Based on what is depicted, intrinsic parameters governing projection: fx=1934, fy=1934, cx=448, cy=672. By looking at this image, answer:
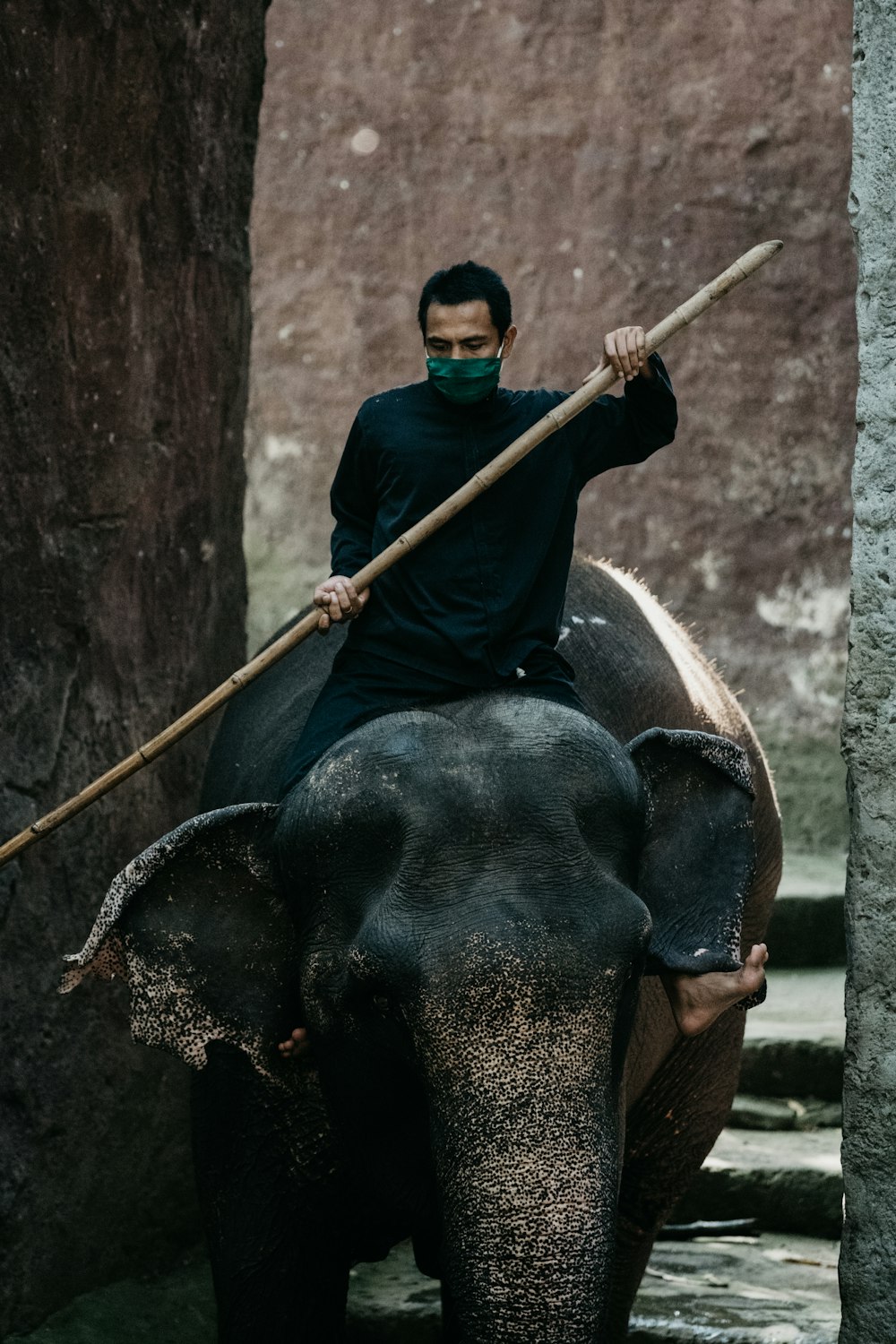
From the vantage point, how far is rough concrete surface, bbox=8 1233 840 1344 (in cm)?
444

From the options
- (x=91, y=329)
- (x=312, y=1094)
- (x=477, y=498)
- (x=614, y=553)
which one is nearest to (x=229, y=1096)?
(x=312, y=1094)

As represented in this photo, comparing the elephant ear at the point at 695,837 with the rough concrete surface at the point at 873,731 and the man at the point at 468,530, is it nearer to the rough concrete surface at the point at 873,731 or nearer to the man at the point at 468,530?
the man at the point at 468,530

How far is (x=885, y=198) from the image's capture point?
122 inches

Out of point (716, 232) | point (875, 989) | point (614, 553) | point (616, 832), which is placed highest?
point (716, 232)

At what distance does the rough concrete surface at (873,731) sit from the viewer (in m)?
3.11

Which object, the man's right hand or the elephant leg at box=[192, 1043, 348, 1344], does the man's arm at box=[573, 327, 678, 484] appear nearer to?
the man's right hand

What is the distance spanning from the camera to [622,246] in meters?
8.22

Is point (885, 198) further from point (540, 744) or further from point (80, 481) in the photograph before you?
point (80, 481)

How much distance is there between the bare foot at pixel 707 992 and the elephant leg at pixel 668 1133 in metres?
1.36

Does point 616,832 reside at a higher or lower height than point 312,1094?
higher

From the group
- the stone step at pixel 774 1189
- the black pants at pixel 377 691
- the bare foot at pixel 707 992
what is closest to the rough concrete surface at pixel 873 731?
the bare foot at pixel 707 992

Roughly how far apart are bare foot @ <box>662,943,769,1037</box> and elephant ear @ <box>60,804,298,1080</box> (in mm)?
659

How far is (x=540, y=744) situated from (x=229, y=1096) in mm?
1071

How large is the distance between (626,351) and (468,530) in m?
0.42
